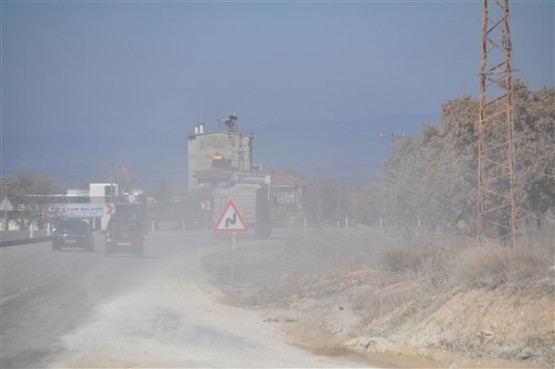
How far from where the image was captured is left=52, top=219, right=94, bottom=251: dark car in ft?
140

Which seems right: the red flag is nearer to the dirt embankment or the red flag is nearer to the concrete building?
the concrete building

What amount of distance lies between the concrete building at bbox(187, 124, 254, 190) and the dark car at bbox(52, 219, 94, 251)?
→ 8419 mm

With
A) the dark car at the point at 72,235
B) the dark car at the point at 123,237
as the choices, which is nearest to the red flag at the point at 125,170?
the dark car at the point at 72,235

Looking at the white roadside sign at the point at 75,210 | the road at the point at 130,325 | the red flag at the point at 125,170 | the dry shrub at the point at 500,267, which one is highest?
the red flag at the point at 125,170

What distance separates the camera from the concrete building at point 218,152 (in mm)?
46531

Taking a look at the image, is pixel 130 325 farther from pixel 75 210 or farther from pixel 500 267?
pixel 75 210

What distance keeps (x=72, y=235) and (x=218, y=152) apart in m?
9.67

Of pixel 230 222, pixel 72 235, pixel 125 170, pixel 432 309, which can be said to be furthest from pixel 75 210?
pixel 432 309

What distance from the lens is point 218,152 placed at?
47.3 metres

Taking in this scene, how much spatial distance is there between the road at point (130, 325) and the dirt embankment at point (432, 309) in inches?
36.8

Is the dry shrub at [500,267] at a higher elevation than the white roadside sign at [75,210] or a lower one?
lower

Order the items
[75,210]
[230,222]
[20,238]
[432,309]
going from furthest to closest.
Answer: [75,210] → [20,238] → [230,222] → [432,309]

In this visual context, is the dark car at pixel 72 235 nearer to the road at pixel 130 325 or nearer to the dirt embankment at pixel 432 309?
the road at pixel 130 325

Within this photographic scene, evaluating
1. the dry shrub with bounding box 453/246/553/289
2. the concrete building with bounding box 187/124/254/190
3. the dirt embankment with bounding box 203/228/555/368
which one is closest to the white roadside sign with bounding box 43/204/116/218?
the concrete building with bounding box 187/124/254/190
